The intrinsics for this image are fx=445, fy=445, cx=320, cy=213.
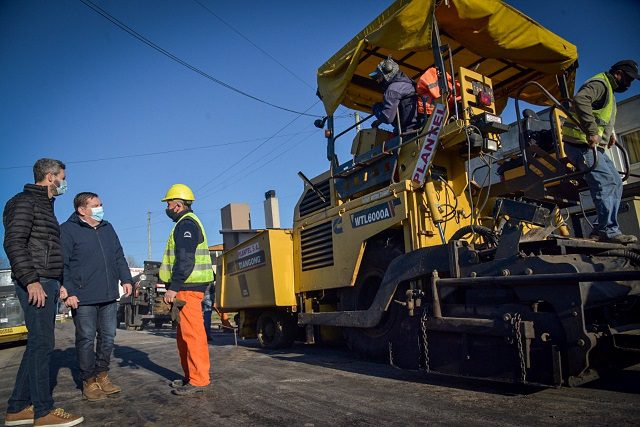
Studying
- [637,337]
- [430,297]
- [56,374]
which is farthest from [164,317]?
[637,337]

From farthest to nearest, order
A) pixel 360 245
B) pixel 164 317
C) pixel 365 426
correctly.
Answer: pixel 164 317, pixel 360 245, pixel 365 426

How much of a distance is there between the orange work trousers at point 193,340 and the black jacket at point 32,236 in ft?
3.52

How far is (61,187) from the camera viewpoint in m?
3.68

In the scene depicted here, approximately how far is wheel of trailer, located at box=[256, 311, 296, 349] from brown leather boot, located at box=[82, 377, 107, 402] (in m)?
3.03

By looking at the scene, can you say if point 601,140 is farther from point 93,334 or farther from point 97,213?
point 93,334

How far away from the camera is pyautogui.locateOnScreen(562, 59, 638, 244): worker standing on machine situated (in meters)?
3.86

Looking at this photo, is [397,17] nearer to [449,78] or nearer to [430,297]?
[449,78]

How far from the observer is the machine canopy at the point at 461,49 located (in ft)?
13.3

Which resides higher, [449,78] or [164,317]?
[449,78]

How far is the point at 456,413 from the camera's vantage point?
2.81 m

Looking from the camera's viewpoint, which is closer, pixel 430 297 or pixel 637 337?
pixel 637 337

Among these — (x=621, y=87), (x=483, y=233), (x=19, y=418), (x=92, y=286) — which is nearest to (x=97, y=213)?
(x=92, y=286)

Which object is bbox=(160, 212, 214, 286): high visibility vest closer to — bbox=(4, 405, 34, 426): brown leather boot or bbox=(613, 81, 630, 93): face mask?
bbox=(4, 405, 34, 426): brown leather boot

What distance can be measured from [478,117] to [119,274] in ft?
12.4
